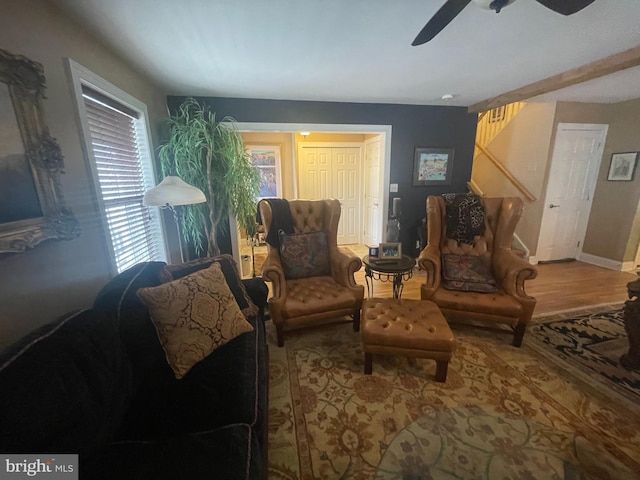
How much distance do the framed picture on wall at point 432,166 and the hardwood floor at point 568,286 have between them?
4.60 feet

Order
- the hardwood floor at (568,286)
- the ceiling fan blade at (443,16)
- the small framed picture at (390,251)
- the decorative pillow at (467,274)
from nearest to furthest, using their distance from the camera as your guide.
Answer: the ceiling fan blade at (443,16) → the decorative pillow at (467,274) → the small framed picture at (390,251) → the hardwood floor at (568,286)

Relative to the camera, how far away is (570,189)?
379cm

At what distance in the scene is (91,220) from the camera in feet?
5.24

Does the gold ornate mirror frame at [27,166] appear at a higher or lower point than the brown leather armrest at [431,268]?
higher

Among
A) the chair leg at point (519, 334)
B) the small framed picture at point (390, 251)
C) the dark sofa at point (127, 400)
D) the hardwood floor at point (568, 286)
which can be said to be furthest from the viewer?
the hardwood floor at point (568, 286)

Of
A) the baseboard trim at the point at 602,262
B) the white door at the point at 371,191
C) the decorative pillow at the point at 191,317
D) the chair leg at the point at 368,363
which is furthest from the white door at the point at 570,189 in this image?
the decorative pillow at the point at 191,317

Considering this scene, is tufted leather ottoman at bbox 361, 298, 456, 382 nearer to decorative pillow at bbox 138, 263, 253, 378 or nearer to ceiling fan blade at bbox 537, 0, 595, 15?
decorative pillow at bbox 138, 263, 253, 378

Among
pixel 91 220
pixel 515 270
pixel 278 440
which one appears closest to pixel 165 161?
pixel 91 220

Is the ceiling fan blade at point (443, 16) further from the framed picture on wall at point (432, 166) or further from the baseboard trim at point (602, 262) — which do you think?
the baseboard trim at point (602, 262)

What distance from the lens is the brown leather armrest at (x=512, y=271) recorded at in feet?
6.79

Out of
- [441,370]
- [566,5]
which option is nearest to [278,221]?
[441,370]

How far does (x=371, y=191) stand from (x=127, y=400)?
454 cm

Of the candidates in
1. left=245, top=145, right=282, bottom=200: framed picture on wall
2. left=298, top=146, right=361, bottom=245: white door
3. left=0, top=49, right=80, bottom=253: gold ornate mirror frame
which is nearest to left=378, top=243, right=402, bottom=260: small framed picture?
left=0, top=49, right=80, bottom=253: gold ornate mirror frame

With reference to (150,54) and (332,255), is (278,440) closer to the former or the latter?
(332,255)
